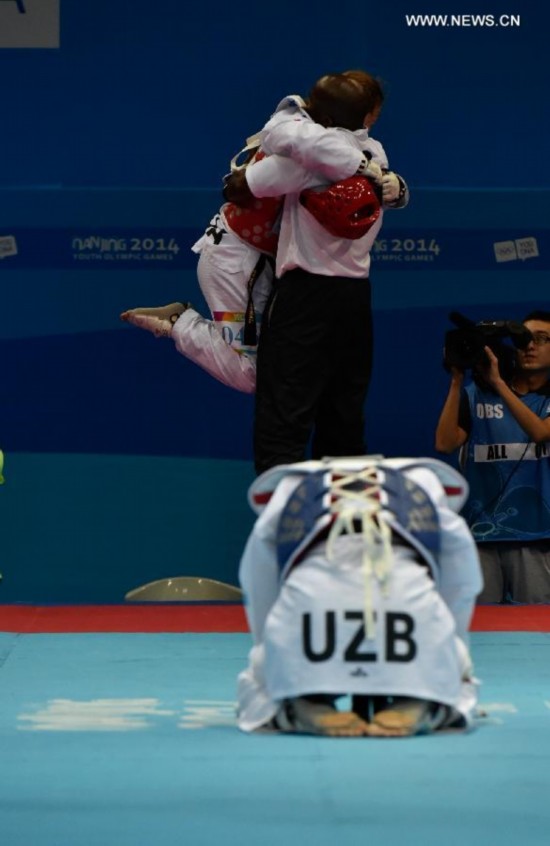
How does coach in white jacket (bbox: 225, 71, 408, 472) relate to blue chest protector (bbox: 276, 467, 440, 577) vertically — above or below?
above

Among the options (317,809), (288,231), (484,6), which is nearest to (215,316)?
(288,231)

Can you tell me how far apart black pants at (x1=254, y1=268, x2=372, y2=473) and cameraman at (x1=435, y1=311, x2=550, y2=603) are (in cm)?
128

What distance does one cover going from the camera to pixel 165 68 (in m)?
6.64

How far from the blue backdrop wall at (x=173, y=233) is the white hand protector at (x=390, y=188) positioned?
1387 millimetres

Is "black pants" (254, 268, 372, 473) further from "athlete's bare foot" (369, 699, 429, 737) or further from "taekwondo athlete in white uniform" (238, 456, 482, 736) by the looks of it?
"athlete's bare foot" (369, 699, 429, 737)

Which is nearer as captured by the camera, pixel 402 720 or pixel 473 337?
pixel 402 720

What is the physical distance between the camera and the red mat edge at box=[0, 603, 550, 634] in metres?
5.39

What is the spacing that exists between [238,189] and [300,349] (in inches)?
21.7

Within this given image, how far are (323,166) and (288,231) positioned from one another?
0.27 metres

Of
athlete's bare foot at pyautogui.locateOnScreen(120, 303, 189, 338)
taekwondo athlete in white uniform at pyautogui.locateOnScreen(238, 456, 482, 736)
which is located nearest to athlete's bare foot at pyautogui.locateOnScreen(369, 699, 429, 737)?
taekwondo athlete in white uniform at pyautogui.locateOnScreen(238, 456, 482, 736)

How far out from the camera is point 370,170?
5246 millimetres

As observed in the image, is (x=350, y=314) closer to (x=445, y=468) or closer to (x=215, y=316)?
(x=215, y=316)

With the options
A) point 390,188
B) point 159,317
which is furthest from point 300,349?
point 159,317

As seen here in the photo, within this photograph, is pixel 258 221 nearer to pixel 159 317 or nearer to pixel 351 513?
pixel 159 317
